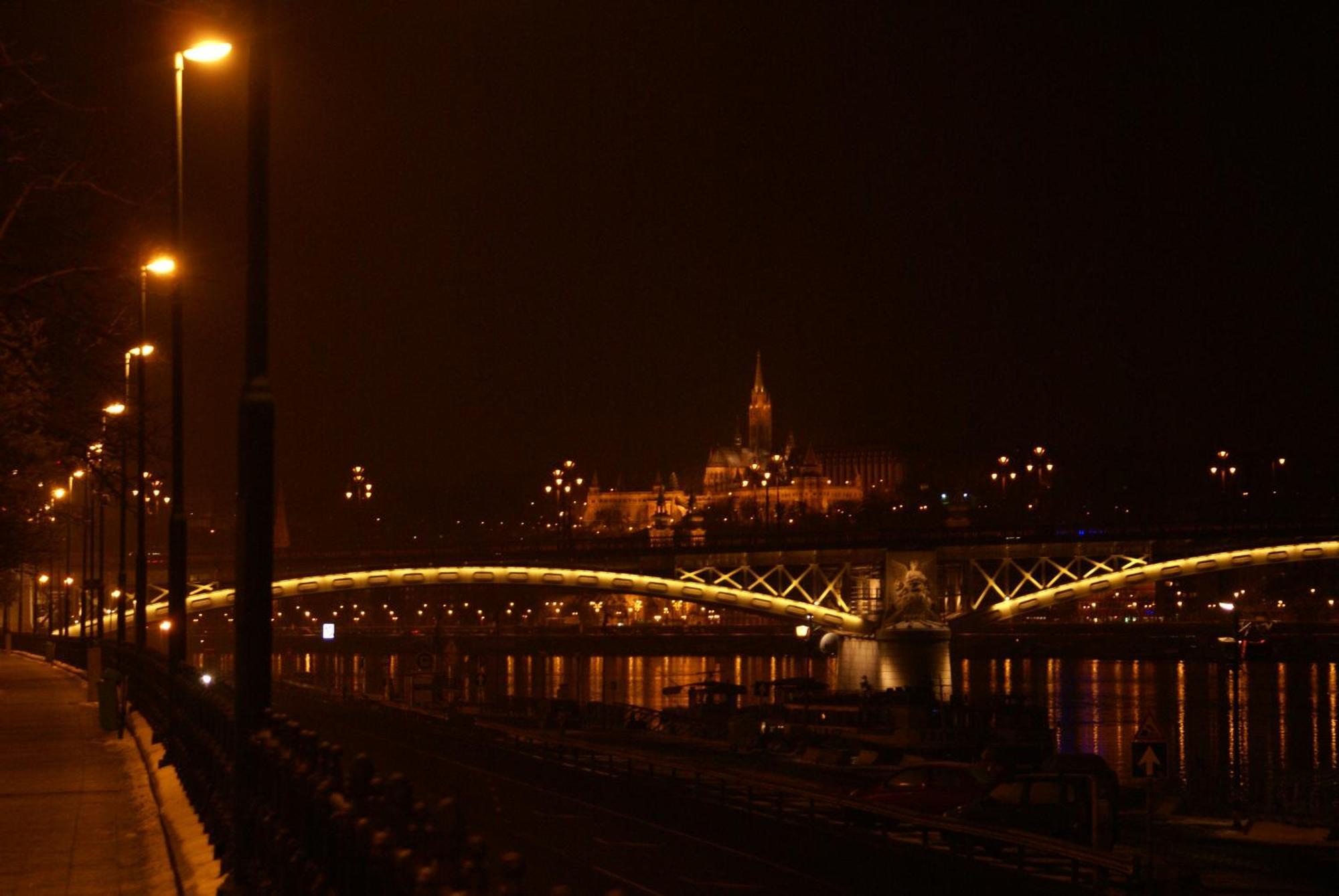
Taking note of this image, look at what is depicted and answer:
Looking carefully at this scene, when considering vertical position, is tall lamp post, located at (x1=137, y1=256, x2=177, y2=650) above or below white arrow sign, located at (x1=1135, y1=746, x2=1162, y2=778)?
above

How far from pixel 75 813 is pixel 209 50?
292 inches

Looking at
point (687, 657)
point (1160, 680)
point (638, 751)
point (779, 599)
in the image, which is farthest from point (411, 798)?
point (687, 657)

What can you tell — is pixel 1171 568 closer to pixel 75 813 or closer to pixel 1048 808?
pixel 1048 808

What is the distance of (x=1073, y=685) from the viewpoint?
10169 centimetres

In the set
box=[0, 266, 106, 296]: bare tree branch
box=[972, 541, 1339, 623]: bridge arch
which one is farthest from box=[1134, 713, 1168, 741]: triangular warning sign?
box=[972, 541, 1339, 623]: bridge arch

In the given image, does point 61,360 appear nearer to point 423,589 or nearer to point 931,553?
point 931,553

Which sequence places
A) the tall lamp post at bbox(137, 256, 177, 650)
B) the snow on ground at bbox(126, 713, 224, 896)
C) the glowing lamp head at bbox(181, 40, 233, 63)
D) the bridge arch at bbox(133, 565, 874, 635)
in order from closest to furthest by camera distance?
1. the snow on ground at bbox(126, 713, 224, 896)
2. the glowing lamp head at bbox(181, 40, 233, 63)
3. the tall lamp post at bbox(137, 256, 177, 650)
4. the bridge arch at bbox(133, 565, 874, 635)

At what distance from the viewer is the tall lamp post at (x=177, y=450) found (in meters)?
22.1

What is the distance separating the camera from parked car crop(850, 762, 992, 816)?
31297 mm

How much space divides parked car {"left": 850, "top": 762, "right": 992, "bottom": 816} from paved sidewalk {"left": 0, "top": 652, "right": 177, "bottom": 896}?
12.9 metres

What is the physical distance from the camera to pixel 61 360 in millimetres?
19422

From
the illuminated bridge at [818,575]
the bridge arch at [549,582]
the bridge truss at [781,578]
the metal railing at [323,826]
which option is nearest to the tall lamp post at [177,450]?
the metal railing at [323,826]

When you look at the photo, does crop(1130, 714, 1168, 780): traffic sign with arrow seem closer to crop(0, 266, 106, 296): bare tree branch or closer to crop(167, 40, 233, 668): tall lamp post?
crop(167, 40, 233, 668): tall lamp post

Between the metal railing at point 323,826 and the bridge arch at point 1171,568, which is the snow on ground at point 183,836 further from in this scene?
the bridge arch at point 1171,568
